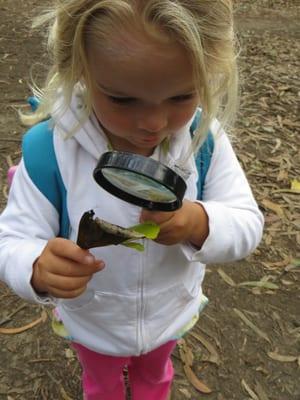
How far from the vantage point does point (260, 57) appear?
524 centimetres

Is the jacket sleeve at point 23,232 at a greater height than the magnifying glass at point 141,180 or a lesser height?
lesser

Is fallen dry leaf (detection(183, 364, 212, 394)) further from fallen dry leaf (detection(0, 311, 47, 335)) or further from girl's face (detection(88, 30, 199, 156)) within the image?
girl's face (detection(88, 30, 199, 156))

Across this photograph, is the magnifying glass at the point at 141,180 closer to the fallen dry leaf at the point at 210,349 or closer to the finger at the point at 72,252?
the finger at the point at 72,252

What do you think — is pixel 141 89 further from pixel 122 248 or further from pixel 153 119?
pixel 122 248

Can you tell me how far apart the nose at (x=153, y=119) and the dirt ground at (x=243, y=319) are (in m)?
1.38

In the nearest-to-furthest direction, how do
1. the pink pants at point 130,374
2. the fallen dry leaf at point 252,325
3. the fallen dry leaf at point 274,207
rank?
the pink pants at point 130,374, the fallen dry leaf at point 252,325, the fallen dry leaf at point 274,207

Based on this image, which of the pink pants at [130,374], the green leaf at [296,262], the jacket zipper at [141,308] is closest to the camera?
the jacket zipper at [141,308]

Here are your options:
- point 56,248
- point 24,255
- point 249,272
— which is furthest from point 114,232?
point 249,272

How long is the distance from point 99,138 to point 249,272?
5.38ft

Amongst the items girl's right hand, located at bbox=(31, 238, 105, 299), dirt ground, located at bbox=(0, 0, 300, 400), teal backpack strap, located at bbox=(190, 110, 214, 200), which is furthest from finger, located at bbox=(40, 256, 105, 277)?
dirt ground, located at bbox=(0, 0, 300, 400)

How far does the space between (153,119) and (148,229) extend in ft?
0.77

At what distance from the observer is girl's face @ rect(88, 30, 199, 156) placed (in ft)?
3.59

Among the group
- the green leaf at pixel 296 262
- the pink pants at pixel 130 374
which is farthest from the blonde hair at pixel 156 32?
the green leaf at pixel 296 262

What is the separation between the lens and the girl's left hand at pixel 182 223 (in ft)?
3.88
